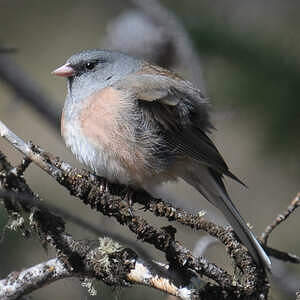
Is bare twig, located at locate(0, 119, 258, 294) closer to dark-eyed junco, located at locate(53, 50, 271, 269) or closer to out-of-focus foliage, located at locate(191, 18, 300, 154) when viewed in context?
dark-eyed junco, located at locate(53, 50, 271, 269)

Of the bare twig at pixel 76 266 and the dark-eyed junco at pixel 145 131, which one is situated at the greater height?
the dark-eyed junco at pixel 145 131

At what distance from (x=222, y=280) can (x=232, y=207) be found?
31.7 inches

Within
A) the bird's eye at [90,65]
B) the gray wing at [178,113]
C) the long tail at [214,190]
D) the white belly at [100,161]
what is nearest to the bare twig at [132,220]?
the white belly at [100,161]

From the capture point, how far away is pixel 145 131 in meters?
2.59

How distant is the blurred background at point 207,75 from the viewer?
276 cm

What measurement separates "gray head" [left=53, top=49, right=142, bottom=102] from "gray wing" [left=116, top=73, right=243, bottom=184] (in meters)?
0.16

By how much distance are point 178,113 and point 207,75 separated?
749 mm

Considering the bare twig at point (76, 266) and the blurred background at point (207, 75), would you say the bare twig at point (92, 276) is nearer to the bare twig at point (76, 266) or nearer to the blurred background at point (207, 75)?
the bare twig at point (76, 266)

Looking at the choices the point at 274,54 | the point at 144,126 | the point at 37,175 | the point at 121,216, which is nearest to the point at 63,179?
the point at 121,216

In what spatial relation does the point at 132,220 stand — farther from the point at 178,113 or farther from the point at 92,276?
the point at 178,113

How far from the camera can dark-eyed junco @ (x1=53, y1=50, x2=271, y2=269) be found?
249cm

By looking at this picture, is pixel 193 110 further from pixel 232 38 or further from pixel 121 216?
pixel 121 216

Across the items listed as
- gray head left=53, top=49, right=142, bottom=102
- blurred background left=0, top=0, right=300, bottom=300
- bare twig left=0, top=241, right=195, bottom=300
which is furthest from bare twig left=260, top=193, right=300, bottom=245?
gray head left=53, top=49, right=142, bottom=102

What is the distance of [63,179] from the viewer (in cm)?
191
